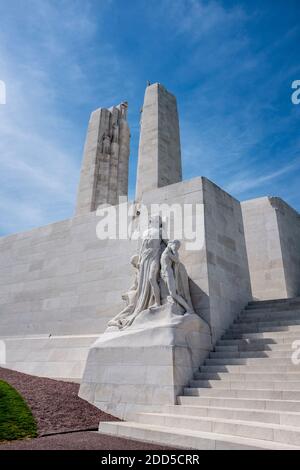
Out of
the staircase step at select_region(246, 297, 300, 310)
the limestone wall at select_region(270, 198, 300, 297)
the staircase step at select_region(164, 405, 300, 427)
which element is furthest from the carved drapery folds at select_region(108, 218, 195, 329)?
the limestone wall at select_region(270, 198, 300, 297)

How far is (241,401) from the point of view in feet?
19.1

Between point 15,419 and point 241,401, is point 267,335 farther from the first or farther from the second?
point 15,419

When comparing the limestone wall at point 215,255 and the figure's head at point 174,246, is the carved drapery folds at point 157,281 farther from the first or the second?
the limestone wall at point 215,255

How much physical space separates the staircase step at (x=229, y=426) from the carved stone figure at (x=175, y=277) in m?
2.50

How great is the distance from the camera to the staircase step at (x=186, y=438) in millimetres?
4258

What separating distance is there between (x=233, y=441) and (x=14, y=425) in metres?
3.39

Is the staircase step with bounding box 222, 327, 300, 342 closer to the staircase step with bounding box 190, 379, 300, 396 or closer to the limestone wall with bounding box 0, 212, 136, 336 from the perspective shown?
the staircase step with bounding box 190, 379, 300, 396

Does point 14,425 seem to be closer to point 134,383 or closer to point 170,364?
point 134,383

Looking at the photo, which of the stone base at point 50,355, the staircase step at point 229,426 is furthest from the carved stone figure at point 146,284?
the staircase step at point 229,426

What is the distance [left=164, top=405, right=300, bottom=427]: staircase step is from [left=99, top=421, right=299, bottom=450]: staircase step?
24.6 inches

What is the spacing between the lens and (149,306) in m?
8.15

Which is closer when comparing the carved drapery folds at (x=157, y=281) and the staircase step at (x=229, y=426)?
the staircase step at (x=229, y=426)

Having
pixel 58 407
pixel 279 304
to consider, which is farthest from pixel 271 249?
pixel 58 407

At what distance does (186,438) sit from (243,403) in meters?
1.44
